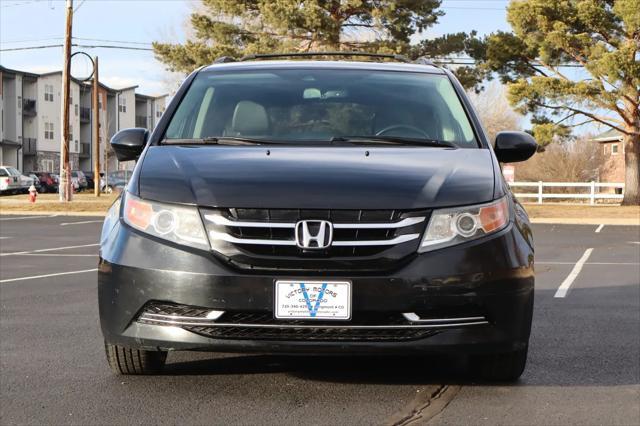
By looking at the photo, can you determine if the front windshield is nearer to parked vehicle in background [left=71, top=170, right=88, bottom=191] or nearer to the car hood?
the car hood

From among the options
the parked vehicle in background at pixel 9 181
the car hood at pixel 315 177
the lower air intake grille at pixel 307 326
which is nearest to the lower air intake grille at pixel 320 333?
the lower air intake grille at pixel 307 326

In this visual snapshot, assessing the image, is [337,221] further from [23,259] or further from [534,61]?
[534,61]

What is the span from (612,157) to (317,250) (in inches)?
2904

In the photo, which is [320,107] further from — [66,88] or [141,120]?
[141,120]

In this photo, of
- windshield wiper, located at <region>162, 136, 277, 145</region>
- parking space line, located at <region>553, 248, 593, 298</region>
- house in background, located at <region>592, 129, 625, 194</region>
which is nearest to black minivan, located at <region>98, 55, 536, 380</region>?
windshield wiper, located at <region>162, 136, 277, 145</region>

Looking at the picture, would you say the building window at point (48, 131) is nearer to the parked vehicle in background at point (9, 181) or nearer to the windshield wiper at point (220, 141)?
the parked vehicle in background at point (9, 181)

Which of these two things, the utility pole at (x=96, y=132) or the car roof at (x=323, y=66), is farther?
the utility pole at (x=96, y=132)

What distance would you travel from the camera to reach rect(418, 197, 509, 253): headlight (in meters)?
4.20

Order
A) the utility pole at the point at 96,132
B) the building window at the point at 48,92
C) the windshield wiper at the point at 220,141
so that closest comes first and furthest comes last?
the windshield wiper at the point at 220,141
the utility pole at the point at 96,132
the building window at the point at 48,92

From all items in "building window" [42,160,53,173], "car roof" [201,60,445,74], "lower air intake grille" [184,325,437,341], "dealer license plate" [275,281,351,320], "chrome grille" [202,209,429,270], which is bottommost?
"building window" [42,160,53,173]

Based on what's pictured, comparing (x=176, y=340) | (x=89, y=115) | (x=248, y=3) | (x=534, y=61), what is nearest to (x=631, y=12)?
(x=534, y=61)

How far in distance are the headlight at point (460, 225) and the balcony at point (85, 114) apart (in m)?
83.8

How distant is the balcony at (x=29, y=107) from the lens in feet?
248

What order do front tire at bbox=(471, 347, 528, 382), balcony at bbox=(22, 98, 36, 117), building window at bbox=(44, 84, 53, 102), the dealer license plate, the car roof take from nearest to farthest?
the dealer license plate
front tire at bbox=(471, 347, 528, 382)
the car roof
balcony at bbox=(22, 98, 36, 117)
building window at bbox=(44, 84, 53, 102)
